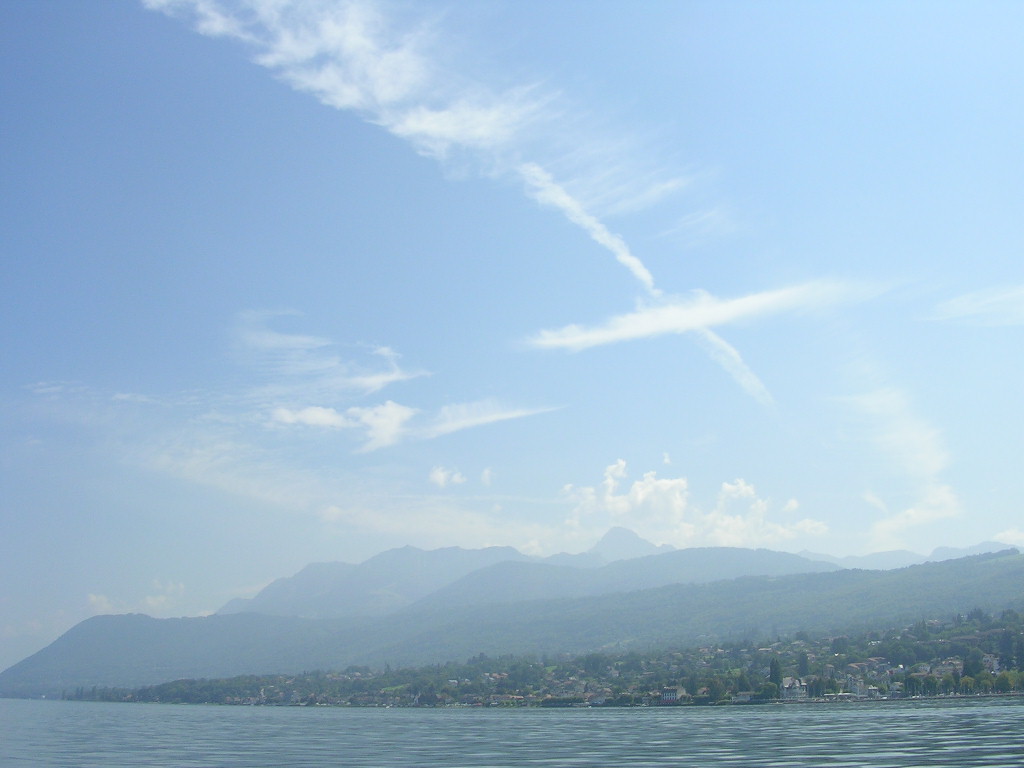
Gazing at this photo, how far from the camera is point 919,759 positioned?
4641 centimetres

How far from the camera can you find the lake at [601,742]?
168ft

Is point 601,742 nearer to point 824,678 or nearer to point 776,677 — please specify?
point 776,677

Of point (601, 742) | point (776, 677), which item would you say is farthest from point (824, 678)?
point (601, 742)

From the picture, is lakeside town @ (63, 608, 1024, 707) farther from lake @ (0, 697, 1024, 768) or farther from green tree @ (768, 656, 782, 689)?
lake @ (0, 697, 1024, 768)

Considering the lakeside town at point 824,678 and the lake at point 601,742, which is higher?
the lake at point 601,742

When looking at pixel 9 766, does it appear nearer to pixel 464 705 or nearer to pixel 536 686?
pixel 464 705

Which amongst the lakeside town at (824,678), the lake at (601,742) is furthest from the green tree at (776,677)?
the lake at (601,742)

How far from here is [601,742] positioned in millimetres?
68938

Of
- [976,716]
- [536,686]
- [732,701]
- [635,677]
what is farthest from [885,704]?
[536,686]

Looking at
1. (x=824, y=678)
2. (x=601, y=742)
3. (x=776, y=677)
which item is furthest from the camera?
(x=776, y=677)

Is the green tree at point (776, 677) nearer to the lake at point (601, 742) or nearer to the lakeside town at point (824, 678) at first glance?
the lakeside town at point (824, 678)

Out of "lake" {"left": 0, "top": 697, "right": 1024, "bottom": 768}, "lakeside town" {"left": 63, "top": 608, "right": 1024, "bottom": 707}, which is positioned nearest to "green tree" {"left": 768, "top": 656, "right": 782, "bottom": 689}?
"lakeside town" {"left": 63, "top": 608, "right": 1024, "bottom": 707}

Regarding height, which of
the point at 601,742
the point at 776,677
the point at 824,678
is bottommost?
the point at 824,678

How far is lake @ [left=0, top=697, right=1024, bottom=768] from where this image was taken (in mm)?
51156
